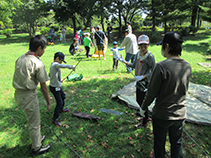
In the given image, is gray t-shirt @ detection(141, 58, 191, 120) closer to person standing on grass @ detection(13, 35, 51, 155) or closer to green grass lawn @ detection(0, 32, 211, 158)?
green grass lawn @ detection(0, 32, 211, 158)

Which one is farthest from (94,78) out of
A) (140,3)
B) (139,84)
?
(140,3)

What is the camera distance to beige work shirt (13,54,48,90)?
2357 mm

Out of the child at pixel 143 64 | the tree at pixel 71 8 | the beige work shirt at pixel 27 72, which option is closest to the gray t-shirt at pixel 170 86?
the child at pixel 143 64

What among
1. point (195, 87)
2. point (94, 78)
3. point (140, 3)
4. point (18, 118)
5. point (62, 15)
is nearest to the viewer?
point (18, 118)

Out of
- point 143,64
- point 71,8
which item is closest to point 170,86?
point 143,64

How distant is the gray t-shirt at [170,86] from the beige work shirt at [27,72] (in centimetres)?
185

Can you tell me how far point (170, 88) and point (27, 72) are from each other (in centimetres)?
219

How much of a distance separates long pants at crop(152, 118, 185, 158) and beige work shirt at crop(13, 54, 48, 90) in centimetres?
206

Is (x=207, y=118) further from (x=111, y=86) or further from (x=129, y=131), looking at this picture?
(x=111, y=86)

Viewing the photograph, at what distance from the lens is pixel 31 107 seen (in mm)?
2559

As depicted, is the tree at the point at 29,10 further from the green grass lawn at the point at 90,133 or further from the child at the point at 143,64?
the child at the point at 143,64

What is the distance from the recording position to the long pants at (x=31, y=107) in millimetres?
2490

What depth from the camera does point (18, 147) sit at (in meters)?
3.13

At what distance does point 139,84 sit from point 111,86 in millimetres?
2824
